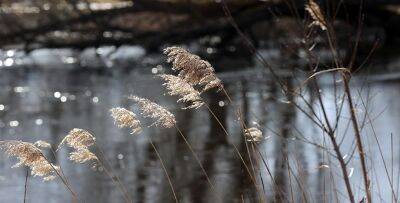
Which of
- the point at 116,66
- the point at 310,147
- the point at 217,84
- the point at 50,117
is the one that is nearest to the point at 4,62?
the point at 116,66

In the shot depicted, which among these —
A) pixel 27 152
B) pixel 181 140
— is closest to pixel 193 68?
pixel 27 152

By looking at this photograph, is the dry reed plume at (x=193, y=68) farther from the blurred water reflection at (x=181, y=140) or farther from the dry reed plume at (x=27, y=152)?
the dry reed plume at (x=27, y=152)

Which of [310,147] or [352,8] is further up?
[352,8]

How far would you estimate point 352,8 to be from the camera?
658 inches

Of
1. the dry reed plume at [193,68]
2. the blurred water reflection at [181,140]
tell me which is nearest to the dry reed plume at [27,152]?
the dry reed plume at [193,68]

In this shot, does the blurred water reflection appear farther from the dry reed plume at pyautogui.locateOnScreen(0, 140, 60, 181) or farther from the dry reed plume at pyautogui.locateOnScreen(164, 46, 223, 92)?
the dry reed plume at pyautogui.locateOnScreen(0, 140, 60, 181)

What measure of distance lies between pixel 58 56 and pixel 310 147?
35.7 feet

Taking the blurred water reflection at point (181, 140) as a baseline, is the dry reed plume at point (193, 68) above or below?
above

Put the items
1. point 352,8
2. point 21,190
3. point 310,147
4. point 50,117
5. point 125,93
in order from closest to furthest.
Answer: point 21,190 < point 310,147 < point 50,117 < point 125,93 < point 352,8

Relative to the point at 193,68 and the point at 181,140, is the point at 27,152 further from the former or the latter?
the point at 181,140

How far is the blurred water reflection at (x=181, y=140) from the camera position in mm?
7578

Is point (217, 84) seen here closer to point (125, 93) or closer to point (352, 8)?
point (125, 93)

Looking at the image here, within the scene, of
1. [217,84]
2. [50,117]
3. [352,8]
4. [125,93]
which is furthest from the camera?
[352,8]

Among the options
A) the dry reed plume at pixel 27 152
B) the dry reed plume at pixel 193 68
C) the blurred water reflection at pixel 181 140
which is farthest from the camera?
the blurred water reflection at pixel 181 140
